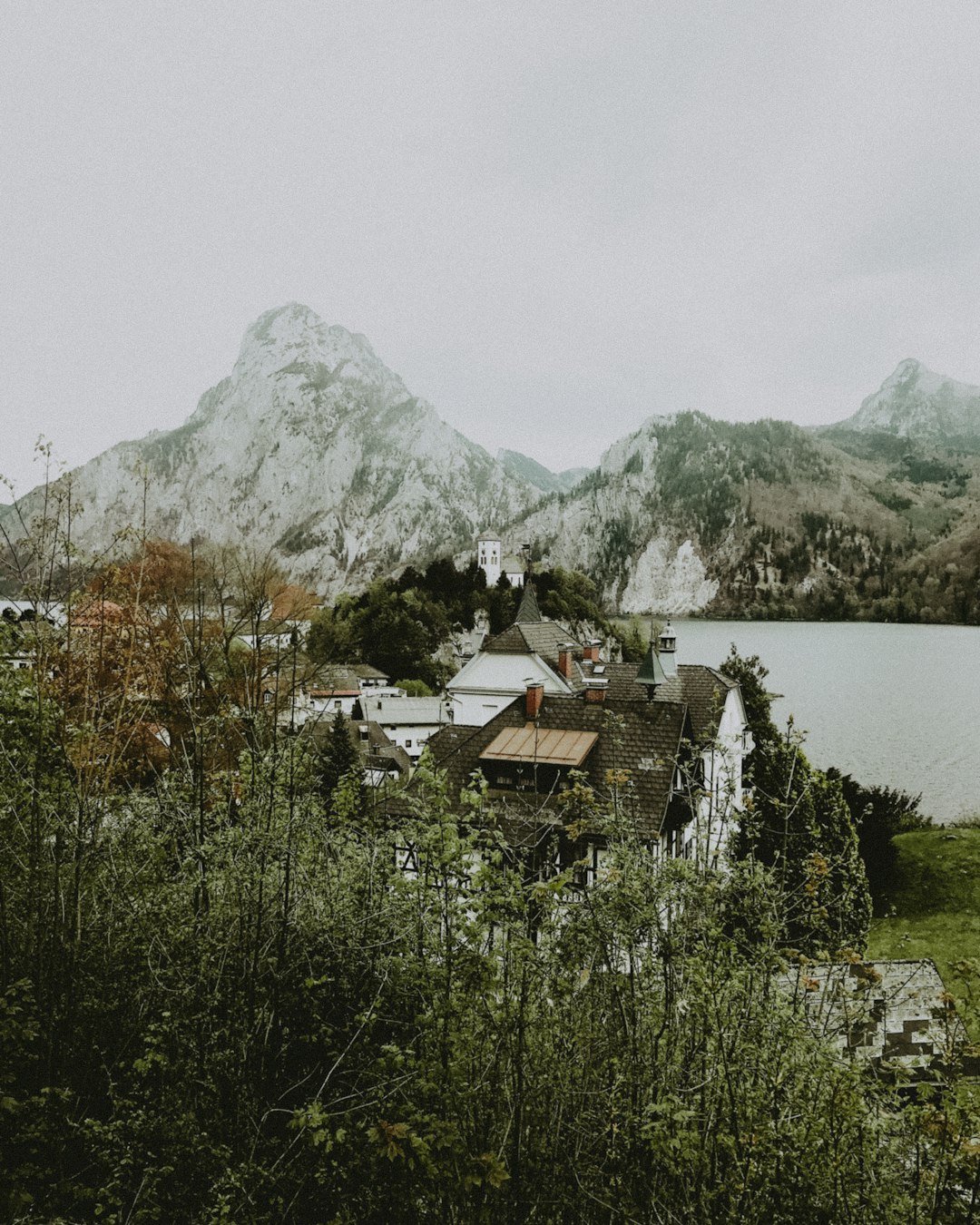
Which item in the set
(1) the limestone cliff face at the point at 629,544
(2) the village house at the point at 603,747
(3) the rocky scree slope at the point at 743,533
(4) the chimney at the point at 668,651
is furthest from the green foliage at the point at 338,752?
(1) the limestone cliff face at the point at 629,544

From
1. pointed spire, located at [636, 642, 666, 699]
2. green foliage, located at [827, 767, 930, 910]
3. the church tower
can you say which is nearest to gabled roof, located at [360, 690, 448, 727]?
green foliage, located at [827, 767, 930, 910]

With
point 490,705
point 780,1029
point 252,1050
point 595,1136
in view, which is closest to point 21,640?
point 252,1050

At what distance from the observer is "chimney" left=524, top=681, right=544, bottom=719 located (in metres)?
15.4

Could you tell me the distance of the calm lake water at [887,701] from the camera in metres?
37.1

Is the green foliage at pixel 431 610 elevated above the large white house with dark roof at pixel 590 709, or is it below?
above

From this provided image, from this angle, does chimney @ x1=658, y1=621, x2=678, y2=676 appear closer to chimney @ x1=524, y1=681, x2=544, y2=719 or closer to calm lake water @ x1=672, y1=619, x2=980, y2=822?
calm lake water @ x1=672, y1=619, x2=980, y2=822

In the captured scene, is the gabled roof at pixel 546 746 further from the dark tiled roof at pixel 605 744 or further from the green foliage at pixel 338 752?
the green foliage at pixel 338 752

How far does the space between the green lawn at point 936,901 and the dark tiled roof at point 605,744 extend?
6168 mm

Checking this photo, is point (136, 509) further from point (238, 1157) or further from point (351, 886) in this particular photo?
point (238, 1157)

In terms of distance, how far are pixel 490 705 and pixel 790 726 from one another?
19251 millimetres

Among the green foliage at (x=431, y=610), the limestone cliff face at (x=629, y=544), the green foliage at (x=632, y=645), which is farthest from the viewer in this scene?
the limestone cliff face at (x=629, y=544)

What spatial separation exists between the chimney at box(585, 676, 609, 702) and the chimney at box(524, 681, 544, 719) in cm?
110

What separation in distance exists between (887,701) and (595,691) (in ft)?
167

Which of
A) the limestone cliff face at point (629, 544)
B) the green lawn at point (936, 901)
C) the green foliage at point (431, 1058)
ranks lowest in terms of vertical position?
the green lawn at point (936, 901)
